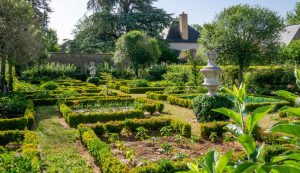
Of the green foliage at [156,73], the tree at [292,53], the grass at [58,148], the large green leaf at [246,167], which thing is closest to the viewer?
the large green leaf at [246,167]

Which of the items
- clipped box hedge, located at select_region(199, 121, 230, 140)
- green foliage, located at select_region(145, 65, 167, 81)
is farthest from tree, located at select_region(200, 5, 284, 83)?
clipped box hedge, located at select_region(199, 121, 230, 140)

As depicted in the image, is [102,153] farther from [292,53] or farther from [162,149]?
[292,53]

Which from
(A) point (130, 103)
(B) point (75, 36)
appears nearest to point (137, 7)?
(B) point (75, 36)

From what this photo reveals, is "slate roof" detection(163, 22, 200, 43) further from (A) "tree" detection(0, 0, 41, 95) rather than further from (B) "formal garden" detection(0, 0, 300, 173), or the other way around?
(A) "tree" detection(0, 0, 41, 95)

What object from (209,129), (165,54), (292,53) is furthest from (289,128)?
(165,54)

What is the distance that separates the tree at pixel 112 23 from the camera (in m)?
37.9

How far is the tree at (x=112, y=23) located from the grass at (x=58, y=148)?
2578 centimetres

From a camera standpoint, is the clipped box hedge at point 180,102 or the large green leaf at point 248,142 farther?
the clipped box hedge at point 180,102

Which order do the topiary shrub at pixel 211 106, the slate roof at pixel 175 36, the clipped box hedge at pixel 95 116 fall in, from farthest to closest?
the slate roof at pixel 175 36 → the clipped box hedge at pixel 95 116 → the topiary shrub at pixel 211 106

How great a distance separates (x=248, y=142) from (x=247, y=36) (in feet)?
65.8

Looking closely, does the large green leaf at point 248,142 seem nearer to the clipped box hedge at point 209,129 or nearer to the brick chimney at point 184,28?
the clipped box hedge at point 209,129

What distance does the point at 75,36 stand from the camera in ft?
130

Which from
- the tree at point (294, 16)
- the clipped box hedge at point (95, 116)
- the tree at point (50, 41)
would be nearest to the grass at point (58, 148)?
the clipped box hedge at point (95, 116)

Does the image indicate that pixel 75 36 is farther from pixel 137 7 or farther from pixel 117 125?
pixel 117 125
